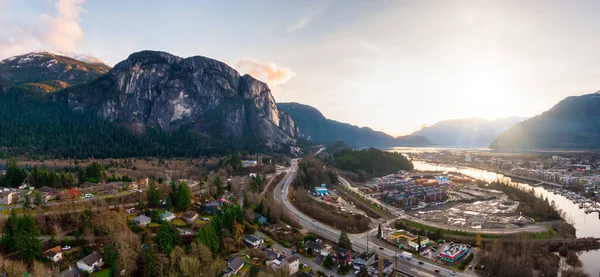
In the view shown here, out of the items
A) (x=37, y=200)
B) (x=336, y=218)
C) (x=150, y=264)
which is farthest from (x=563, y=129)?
(x=37, y=200)

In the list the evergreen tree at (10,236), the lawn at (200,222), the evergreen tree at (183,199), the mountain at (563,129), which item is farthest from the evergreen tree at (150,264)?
the mountain at (563,129)

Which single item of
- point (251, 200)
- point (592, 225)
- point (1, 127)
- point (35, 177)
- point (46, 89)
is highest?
point (46, 89)

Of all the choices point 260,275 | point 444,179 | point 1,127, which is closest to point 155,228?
point 260,275

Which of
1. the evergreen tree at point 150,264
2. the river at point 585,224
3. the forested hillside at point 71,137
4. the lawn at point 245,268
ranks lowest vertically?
the river at point 585,224

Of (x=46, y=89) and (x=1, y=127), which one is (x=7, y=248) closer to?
(x=1, y=127)

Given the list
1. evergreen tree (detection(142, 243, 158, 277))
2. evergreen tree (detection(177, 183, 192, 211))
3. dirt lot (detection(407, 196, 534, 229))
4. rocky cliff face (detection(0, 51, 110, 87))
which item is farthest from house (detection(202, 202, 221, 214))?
rocky cliff face (detection(0, 51, 110, 87))

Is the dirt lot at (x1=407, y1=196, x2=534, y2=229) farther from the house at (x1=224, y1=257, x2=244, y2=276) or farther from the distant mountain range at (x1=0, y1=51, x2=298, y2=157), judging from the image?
the distant mountain range at (x1=0, y1=51, x2=298, y2=157)

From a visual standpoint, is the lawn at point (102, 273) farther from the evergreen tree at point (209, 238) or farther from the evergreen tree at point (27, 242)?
the evergreen tree at point (209, 238)
